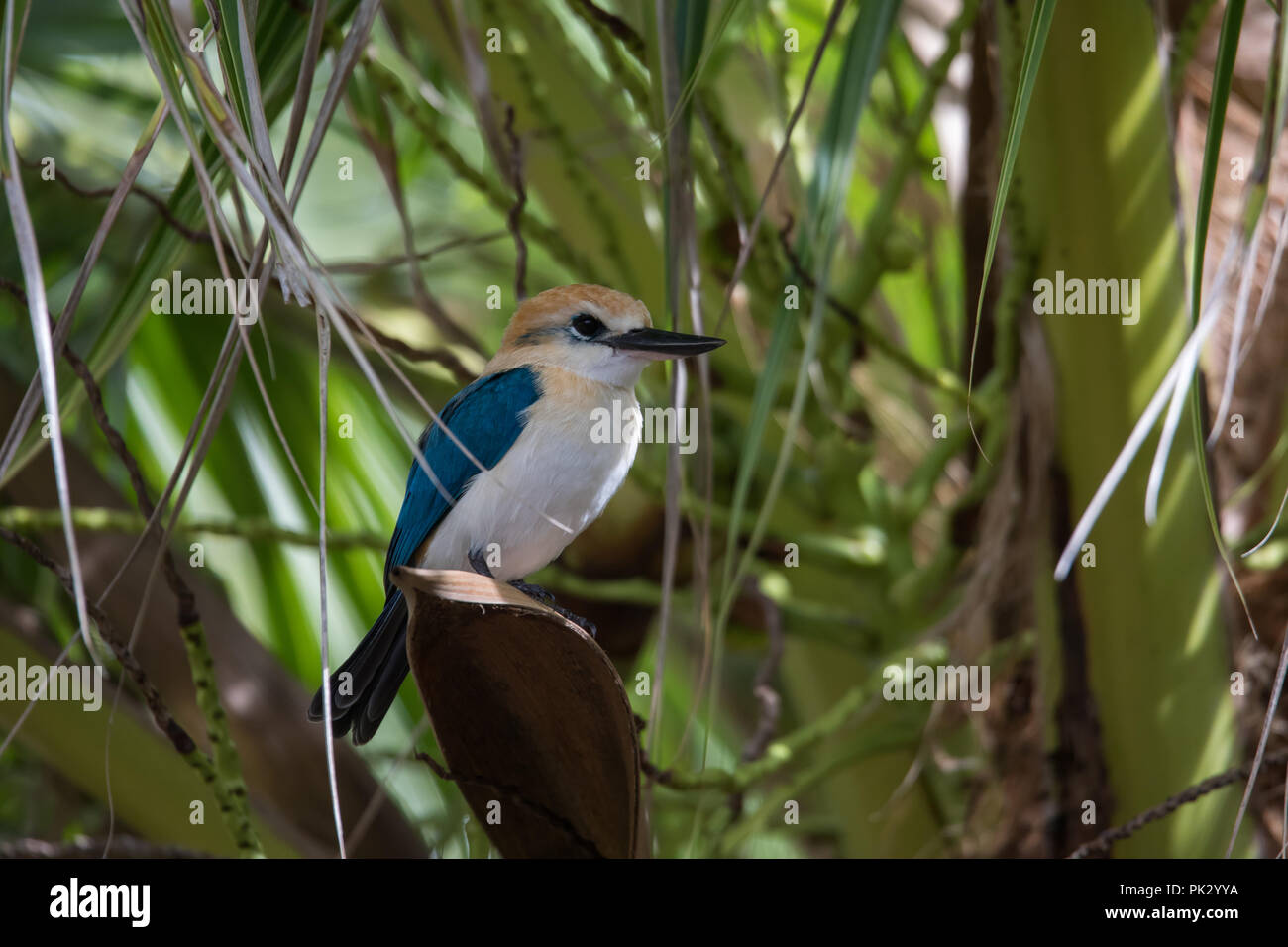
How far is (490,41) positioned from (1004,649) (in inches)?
59.3

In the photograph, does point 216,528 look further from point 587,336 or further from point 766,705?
point 766,705

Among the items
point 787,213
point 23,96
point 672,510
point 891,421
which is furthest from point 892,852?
point 23,96

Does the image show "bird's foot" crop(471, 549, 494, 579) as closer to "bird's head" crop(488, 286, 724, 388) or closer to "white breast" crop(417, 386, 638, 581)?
"white breast" crop(417, 386, 638, 581)

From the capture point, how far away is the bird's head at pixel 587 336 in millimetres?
1420

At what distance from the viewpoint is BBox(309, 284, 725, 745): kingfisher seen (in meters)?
1.39

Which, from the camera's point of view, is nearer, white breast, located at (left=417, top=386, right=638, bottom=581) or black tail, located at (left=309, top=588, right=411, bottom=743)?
black tail, located at (left=309, top=588, right=411, bottom=743)

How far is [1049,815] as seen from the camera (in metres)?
2.14

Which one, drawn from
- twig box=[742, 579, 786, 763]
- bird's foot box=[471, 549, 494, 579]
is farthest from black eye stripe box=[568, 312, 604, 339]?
twig box=[742, 579, 786, 763]

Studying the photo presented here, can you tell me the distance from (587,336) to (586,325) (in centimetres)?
1
